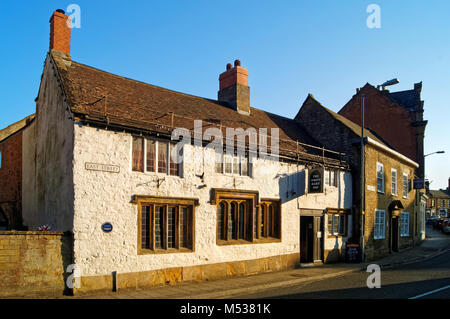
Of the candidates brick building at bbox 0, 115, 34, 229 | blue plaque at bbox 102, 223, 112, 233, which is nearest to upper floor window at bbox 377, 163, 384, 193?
blue plaque at bbox 102, 223, 112, 233

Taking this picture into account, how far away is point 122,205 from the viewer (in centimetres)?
1226

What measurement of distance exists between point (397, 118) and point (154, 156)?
96.5 ft

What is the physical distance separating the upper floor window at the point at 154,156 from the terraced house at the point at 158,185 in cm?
4

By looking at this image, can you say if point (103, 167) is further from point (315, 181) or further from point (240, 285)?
point (315, 181)

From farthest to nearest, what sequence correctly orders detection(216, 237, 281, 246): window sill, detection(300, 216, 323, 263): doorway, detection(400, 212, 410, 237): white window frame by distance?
1. detection(400, 212, 410, 237): white window frame
2. detection(300, 216, 323, 263): doorway
3. detection(216, 237, 281, 246): window sill

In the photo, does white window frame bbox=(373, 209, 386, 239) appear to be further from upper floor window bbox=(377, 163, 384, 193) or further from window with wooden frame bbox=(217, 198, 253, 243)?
window with wooden frame bbox=(217, 198, 253, 243)

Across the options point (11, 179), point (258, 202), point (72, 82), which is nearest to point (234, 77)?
point (258, 202)

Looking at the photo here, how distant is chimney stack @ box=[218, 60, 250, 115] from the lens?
21.8m

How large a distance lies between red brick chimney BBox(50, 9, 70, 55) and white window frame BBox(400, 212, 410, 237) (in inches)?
1032

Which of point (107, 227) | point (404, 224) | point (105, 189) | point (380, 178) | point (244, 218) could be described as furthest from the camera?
point (404, 224)

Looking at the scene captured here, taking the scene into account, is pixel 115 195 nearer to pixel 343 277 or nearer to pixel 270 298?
pixel 270 298

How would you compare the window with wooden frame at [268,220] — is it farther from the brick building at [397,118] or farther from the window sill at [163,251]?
the brick building at [397,118]

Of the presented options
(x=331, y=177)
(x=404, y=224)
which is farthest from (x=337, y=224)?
(x=404, y=224)

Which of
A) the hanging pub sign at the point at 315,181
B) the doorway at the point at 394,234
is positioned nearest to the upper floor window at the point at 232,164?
the hanging pub sign at the point at 315,181
